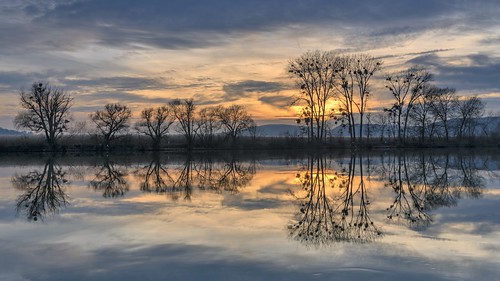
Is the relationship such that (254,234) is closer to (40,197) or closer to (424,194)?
(424,194)

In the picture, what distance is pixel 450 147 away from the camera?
70.3 metres

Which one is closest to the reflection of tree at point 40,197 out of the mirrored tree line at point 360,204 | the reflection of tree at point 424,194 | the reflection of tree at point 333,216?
the reflection of tree at point 333,216

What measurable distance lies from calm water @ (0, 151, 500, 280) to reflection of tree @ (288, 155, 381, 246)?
0.09ft

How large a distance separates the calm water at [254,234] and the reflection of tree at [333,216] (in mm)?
26

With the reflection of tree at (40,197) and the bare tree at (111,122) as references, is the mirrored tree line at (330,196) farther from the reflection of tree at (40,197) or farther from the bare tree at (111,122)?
the bare tree at (111,122)

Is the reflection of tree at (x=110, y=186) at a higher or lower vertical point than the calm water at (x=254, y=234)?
higher

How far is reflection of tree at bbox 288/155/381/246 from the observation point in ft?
28.4

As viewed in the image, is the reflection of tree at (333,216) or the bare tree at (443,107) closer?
the reflection of tree at (333,216)

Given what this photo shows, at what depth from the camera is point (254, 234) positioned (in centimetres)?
901

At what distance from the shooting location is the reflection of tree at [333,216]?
341 inches

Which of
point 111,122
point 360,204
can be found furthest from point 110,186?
point 111,122

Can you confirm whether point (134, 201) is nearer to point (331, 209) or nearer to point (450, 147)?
point (331, 209)

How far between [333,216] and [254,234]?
246 centimetres

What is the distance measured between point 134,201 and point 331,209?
5.96 m
